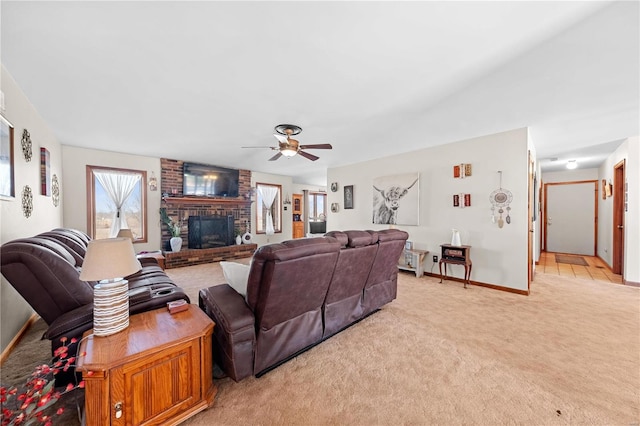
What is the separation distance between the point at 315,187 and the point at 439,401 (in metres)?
8.68

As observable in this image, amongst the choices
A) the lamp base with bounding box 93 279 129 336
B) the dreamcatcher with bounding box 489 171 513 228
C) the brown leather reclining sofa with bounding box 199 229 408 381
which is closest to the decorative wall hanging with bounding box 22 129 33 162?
the lamp base with bounding box 93 279 129 336

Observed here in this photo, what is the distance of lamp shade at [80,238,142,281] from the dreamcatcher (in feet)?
14.8

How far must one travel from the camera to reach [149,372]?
1.31m

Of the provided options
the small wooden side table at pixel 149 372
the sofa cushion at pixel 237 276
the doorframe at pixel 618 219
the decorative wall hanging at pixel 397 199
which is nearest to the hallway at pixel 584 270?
the doorframe at pixel 618 219

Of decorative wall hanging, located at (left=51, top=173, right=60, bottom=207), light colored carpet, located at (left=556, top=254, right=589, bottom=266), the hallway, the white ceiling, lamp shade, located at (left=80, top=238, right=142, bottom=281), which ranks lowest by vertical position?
the hallway

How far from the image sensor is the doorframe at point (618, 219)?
451cm

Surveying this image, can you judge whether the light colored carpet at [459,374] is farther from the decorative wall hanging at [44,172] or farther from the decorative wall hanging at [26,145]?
the decorative wall hanging at [44,172]

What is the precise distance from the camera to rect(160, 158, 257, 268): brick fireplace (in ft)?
18.0

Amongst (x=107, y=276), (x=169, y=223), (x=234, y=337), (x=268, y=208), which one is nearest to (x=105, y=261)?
(x=107, y=276)

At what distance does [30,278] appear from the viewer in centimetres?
161

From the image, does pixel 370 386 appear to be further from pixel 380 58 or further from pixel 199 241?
pixel 199 241

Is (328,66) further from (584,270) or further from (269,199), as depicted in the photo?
(584,270)

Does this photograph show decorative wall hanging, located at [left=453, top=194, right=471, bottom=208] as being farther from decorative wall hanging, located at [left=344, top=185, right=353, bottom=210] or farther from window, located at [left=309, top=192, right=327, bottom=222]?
window, located at [left=309, top=192, right=327, bottom=222]

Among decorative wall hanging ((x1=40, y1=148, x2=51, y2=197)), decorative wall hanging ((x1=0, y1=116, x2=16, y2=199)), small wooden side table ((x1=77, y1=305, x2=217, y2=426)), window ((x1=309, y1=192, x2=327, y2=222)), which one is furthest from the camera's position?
window ((x1=309, y1=192, x2=327, y2=222))
